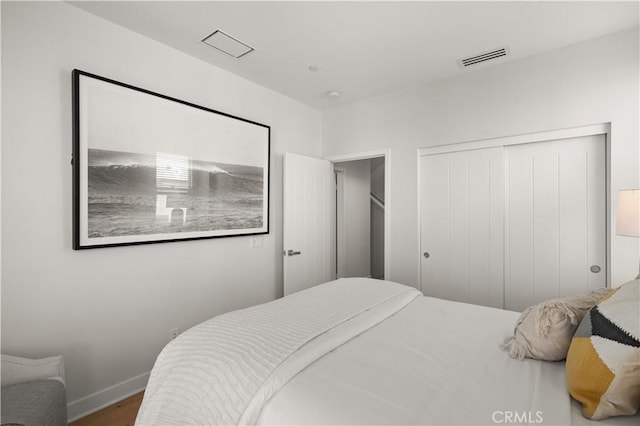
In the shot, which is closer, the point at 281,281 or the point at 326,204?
the point at 281,281

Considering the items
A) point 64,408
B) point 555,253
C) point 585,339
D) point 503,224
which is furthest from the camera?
point 503,224

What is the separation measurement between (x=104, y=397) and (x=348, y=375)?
2.02 metres

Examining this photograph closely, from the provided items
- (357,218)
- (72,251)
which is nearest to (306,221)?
(357,218)

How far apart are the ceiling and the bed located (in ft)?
6.36

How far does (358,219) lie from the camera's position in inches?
195

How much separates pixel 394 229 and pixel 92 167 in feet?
9.09

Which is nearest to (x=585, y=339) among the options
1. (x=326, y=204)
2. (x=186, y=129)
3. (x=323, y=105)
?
(x=186, y=129)

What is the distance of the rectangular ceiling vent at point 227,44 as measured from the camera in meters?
2.34

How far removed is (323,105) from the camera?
3834mm

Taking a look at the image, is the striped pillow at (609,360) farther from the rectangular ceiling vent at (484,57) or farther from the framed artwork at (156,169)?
the framed artwork at (156,169)

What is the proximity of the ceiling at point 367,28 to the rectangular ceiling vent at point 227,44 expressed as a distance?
5 cm

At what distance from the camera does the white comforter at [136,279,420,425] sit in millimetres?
1083

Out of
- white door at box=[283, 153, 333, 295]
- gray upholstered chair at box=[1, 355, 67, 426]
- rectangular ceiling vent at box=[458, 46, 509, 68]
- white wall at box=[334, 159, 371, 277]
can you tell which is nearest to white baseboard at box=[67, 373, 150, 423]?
gray upholstered chair at box=[1, 355, 67, 426]

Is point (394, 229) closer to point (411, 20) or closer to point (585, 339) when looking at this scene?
point (411, 20)
